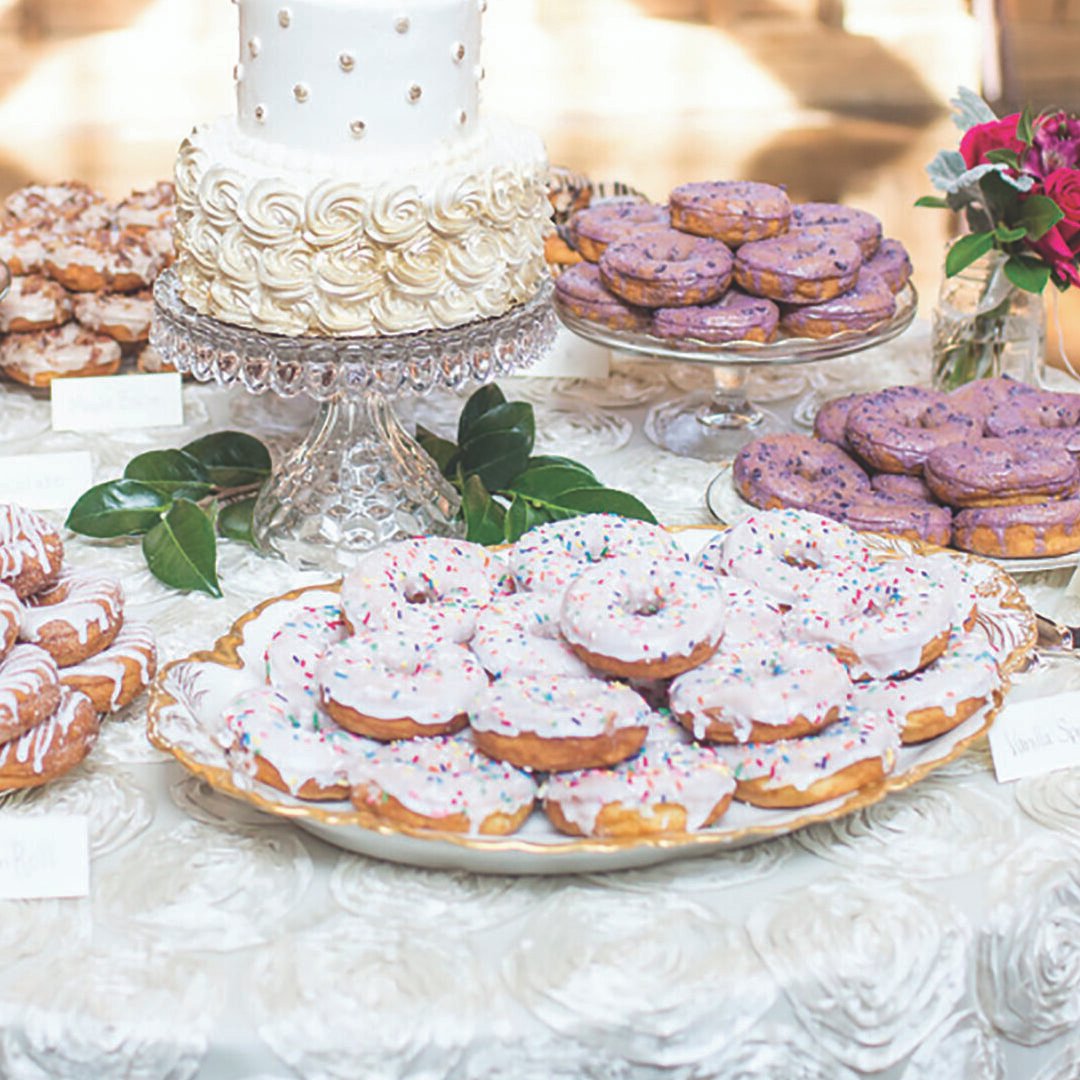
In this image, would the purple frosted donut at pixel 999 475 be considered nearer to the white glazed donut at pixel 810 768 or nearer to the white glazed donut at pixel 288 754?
the white glazed donut at pixel 810 768

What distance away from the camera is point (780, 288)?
5.85ft

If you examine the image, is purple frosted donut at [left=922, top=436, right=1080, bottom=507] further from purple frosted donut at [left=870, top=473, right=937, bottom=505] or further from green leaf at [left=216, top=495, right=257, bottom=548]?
green leaf at [left=216, top=495, right=257, bottom=548]

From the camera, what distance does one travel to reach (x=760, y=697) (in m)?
1.09

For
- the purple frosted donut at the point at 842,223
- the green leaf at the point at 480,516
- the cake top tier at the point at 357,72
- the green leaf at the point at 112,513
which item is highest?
the cake top tier at the point at 357,72

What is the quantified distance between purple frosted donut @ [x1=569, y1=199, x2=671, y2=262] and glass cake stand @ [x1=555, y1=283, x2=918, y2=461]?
0.30 ft

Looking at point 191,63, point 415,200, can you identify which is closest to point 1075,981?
point 415,200

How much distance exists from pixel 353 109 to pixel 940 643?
2.37 feet

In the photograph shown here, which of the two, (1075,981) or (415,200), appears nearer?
(1075,981)

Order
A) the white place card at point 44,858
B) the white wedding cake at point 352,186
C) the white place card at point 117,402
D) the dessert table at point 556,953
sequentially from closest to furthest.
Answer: the dessert table at point 556,953
the white place card at point 44,858
the white wedding cake at point 352,186
the white place card at point 117,402

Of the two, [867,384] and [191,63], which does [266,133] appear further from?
[191,63]

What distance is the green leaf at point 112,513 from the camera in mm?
1650

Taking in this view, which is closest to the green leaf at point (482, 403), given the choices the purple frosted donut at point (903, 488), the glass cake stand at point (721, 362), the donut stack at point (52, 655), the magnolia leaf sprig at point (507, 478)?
the magnolia leaf sprig at point (507, 478)

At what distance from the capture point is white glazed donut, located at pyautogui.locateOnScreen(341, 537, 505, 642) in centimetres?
120

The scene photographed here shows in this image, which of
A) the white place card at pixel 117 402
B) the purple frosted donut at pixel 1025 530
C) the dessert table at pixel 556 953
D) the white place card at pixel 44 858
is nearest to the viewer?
the dessert table at pixel 556 953
